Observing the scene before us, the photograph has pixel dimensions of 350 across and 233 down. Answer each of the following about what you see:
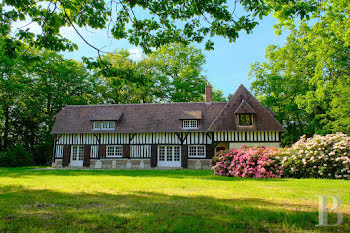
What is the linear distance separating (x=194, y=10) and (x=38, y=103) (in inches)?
1087

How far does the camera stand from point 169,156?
20750mm

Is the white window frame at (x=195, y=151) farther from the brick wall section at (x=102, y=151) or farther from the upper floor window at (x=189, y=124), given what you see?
the brick wall section at (x=102, y=151)

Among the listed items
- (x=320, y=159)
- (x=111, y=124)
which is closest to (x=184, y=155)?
(x=111, y=124)

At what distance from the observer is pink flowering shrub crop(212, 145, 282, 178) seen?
35.6 feet

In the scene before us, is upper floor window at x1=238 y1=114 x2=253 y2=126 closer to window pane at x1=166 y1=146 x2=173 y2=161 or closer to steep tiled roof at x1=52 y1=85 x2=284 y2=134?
steep tiled roof at x1=52 y1=85 x2=284 y2=134

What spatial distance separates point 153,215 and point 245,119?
640 inches

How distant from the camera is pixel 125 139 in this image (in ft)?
69.2

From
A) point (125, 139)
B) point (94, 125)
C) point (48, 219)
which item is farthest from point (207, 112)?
point (48, 219)

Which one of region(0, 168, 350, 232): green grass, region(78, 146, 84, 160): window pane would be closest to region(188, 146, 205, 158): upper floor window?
region(78, 146, 84, 160): window pane

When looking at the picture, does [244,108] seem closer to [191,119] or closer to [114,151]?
[191,119]

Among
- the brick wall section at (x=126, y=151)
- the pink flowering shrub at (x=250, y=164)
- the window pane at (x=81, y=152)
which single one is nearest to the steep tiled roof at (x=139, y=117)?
the brick wall section at (x=126, y=151)

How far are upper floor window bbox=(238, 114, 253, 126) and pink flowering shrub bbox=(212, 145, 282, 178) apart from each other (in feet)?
22.2

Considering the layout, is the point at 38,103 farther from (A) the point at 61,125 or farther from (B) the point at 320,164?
(B) the point at 320,164

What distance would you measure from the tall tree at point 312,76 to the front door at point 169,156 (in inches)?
397
